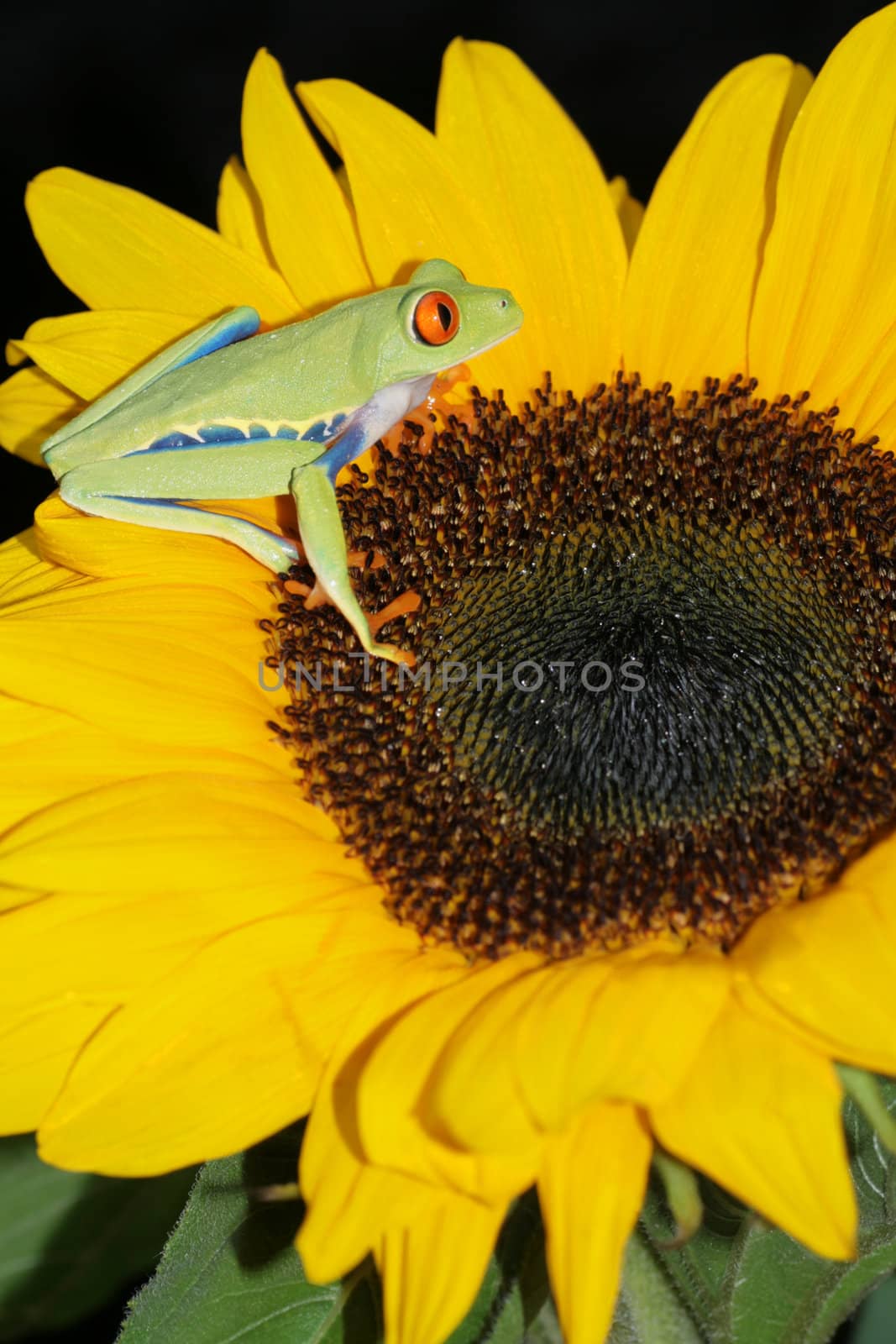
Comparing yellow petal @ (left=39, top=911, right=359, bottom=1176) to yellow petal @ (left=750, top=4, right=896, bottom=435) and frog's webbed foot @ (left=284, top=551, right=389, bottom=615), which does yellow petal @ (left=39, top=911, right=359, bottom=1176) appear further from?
yellow petal @ (left=750, top=4, right=896, bottom=435)

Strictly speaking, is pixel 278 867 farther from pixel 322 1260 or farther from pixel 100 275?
pixel 100 275

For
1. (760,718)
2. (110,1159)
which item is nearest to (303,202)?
(760,718)

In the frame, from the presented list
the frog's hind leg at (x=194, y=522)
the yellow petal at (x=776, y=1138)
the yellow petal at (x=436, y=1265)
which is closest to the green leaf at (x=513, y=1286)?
the yellow petal at (x=436, y=1265)

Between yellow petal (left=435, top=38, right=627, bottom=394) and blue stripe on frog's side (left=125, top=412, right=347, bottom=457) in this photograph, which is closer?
blue stripe on frog's side (left=125, top=412, right=347, bottom=457)

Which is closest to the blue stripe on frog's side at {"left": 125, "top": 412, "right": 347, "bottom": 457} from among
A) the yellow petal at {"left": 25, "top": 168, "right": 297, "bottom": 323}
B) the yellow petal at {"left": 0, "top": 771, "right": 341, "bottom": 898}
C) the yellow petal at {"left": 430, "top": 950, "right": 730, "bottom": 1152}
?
the yellow petal at {"left": 25, "top": 168, "right": 297, "bottom": 323}

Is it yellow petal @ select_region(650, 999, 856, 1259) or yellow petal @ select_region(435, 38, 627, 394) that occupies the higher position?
yellow petal @ select_region(435, 38, 627, 394)
